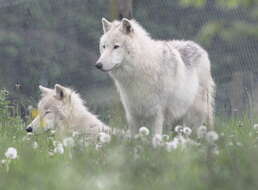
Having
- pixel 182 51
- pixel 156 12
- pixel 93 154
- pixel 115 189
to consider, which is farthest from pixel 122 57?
pixel 115 189

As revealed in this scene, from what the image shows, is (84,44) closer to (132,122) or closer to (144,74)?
(144,74)

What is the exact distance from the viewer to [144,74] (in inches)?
263

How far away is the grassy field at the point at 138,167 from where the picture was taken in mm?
2893

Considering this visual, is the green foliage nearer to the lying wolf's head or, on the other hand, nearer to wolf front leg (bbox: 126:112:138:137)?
wolf front leg (bbox: 126:112:138:137)

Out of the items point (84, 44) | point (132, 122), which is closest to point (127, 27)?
point (132, 122)

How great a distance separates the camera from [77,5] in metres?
8.67

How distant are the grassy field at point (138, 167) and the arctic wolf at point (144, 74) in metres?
2.09

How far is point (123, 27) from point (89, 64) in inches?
81.4

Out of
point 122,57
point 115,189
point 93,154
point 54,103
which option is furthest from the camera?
point 54,103

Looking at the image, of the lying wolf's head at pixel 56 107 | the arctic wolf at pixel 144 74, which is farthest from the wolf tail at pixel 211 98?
the lying wolf's head at pixel 56 107

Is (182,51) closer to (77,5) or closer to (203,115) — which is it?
(203,115)

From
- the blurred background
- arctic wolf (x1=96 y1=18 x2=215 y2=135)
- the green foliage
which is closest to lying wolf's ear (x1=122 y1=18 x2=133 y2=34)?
arctic wolf (x1=96 y1=18 x2=215 y2=135)

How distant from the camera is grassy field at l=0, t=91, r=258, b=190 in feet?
9.49

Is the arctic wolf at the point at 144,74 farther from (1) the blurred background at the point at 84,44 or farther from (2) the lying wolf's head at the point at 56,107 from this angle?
(1) the blurred background at the point at 84,44
